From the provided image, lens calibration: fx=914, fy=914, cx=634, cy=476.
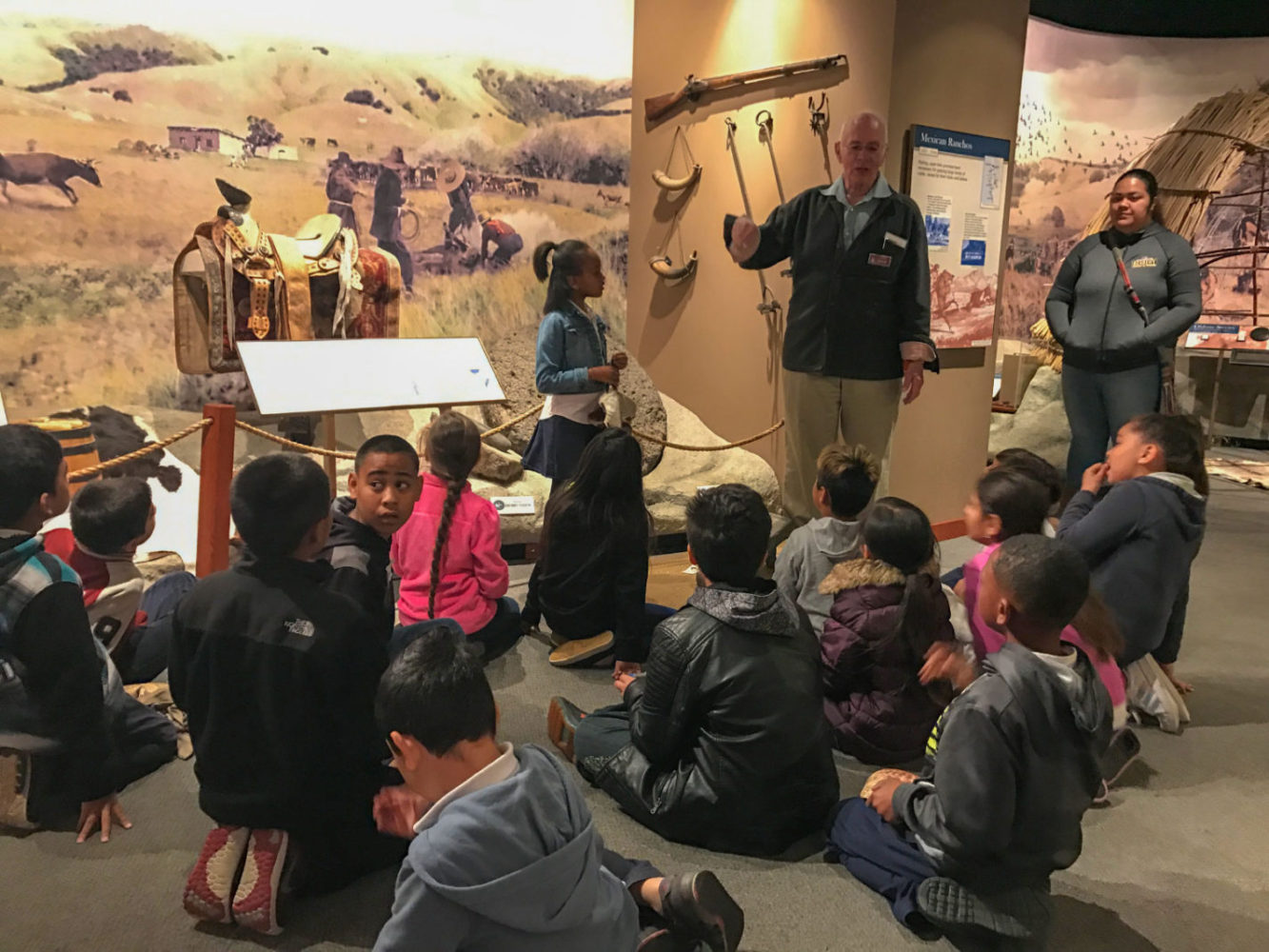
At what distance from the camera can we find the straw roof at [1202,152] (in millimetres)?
7016

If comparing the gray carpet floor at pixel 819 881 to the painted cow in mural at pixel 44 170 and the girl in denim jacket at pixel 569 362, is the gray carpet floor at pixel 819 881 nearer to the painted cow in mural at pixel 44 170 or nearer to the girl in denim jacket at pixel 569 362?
the girl in denim jacket at pixel 569 362

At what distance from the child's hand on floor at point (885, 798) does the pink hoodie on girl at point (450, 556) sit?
160cm

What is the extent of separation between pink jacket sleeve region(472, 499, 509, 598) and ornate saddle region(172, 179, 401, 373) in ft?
6.48

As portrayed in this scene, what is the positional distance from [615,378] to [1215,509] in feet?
16.7

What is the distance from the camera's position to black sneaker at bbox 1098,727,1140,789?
109 inches

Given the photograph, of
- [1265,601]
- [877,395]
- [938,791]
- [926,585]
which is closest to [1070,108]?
[1265,601]

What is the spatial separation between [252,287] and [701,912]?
12.4ft

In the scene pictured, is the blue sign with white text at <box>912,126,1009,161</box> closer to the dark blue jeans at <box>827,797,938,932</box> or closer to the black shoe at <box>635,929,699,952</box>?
the dark blue jeans at <box>827,797,938,932</box>

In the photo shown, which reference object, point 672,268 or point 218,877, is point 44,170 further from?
point 218,877

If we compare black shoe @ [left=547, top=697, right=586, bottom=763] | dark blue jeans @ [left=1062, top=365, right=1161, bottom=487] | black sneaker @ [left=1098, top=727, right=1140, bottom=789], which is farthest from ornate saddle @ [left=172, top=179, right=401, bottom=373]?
black sneaker @ [left=1098, top=727, right=1140, bottom=789]

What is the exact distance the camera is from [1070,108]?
399 inches

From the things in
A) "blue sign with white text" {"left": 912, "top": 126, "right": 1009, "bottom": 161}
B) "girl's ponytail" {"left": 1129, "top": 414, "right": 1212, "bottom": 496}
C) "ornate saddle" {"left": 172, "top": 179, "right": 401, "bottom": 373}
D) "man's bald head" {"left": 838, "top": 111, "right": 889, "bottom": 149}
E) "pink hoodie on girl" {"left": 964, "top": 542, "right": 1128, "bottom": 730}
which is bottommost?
"pink hoodie on girl" {"left": 964, "top": 542, "right": 1128, "bottom": 730}

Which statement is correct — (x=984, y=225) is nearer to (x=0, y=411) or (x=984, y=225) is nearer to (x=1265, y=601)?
(x=1265, y=601)

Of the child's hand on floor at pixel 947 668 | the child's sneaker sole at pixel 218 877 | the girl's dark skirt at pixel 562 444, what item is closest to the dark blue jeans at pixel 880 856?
the child's hand on floor at pixel 947 668
